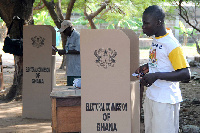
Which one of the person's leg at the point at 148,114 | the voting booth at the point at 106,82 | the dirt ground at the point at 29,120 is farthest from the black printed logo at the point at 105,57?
the dirt ground at the point at 29,120

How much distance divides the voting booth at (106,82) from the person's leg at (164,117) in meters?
0.26

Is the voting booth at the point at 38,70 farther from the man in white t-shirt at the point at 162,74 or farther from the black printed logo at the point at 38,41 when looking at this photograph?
the man in white t-shirt at the point at 162,74

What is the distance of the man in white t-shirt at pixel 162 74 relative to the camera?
9.42 ft

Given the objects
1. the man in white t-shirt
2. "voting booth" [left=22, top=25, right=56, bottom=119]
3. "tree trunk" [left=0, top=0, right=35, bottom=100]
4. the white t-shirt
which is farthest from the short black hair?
"tree trunk" [left=0, top=0, right=35, bottom=100]

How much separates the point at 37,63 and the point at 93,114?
3.54 meters

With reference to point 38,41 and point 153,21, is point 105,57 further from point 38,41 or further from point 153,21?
point 38,41

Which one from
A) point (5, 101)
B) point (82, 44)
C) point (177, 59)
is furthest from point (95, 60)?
point (5, 101)

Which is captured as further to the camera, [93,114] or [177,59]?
[93,114]

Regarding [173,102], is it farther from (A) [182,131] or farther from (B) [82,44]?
(A) [182,131]

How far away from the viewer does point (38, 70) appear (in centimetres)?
657

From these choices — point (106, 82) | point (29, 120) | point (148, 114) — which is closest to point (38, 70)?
point (29, 120)

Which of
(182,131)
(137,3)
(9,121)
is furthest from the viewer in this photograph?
(137,3)

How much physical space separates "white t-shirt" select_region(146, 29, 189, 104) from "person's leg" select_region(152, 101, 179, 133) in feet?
0.15

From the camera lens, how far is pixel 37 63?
6562mm
